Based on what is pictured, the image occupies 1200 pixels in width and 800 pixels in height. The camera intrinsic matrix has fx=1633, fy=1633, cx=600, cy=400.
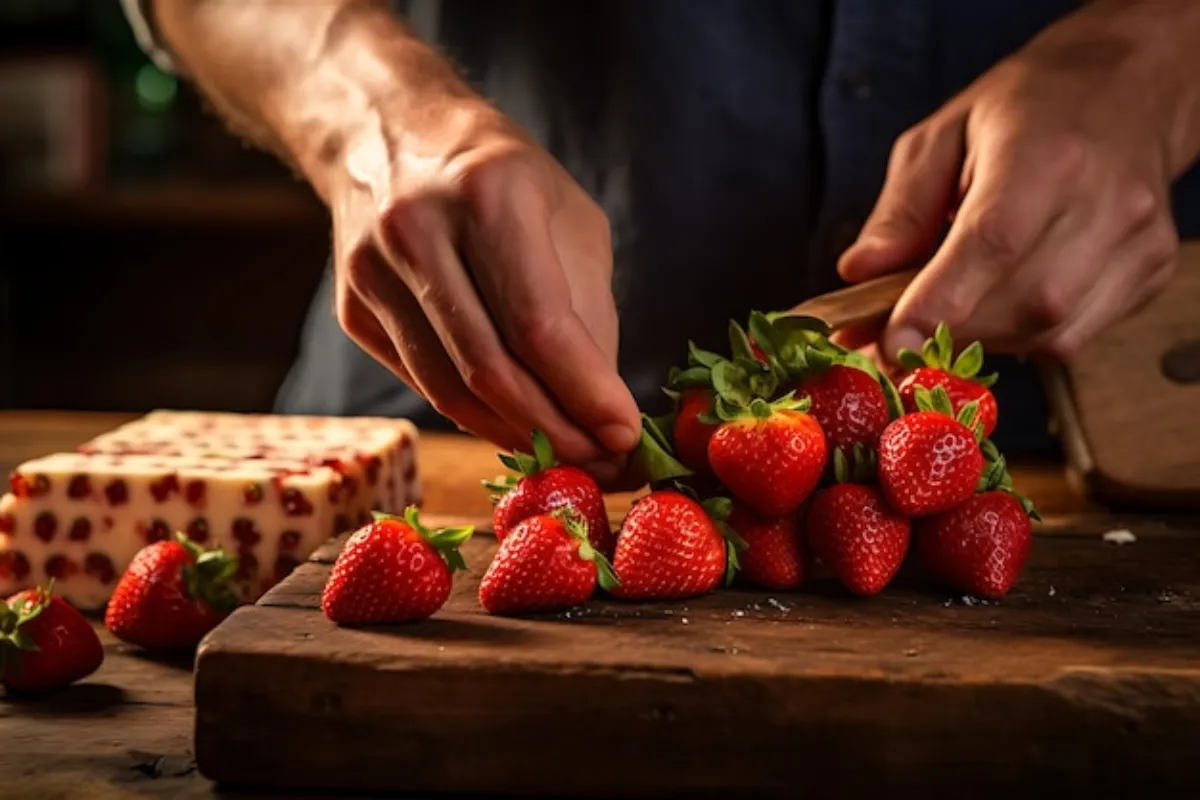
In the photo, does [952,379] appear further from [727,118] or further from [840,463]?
[727,118]

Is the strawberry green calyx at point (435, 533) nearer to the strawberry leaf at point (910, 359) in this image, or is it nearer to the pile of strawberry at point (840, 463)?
the pile of strawberry at point (840, 463)

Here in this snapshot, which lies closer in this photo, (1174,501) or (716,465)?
(716,465)

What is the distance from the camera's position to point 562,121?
1.88 meters

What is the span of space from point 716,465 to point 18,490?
0.60m

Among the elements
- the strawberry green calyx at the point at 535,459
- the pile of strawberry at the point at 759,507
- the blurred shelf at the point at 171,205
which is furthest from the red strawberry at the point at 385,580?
the blurred shelf at the point at 171,205

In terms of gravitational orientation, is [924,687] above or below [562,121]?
below

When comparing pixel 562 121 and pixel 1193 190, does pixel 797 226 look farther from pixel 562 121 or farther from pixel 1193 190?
pixel 1193 190

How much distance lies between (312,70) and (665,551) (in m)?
0.64

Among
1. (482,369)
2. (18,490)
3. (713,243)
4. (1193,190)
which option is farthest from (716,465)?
(1193,190)

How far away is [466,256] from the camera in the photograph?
1129mm

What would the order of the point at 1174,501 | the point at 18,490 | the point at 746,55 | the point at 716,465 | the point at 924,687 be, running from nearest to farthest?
the point at 924,687, the point at 716,465, the point at 18,490, the point at 1174,501, the point at 746,55

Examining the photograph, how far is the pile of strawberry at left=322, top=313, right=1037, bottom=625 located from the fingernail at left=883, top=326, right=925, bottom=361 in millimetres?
78

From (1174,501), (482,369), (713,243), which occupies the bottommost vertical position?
(1174,501)

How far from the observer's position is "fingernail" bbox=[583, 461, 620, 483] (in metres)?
1.17
